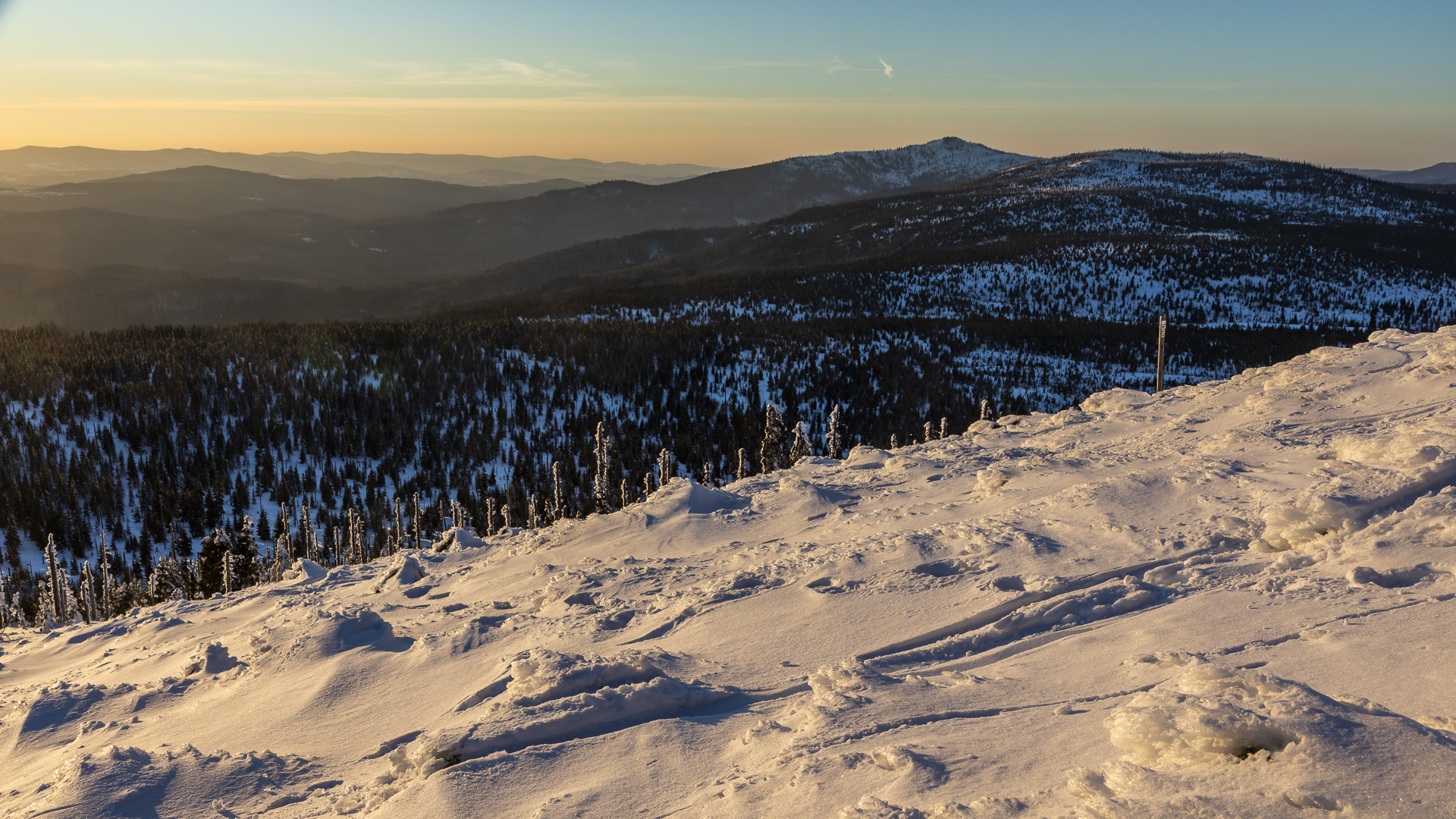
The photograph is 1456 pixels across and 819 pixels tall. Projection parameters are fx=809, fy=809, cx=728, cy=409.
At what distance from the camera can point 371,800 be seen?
707 centimetres

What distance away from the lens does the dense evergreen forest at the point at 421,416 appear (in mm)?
63719

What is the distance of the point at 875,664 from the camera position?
8.52 m

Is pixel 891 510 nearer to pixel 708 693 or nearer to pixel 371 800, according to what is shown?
pixel 708 693

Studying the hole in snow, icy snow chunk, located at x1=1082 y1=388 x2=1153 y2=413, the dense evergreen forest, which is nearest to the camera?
the hole in snow

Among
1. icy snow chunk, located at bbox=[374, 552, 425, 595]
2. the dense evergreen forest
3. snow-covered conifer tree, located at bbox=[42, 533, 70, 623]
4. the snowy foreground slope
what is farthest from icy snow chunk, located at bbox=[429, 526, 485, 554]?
snow-covered conifer tree, located at bbox=[42, 533, 70, 623]

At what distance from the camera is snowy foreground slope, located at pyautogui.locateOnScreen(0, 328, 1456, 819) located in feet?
18.9

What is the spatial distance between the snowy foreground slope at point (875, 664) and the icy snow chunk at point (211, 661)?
0.15 ft

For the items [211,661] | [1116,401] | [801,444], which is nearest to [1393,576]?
[1116,401]

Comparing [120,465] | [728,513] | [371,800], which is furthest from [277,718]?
[120,465]

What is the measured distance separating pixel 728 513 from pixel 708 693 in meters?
7.23

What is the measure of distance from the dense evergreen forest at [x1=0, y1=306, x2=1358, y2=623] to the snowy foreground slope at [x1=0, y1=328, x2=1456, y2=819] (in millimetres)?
32784

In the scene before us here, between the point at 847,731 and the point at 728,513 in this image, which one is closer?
the point at 847,731

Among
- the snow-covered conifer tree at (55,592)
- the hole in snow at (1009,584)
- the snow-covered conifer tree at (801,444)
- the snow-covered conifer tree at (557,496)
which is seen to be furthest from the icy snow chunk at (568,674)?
the snow-covered conifer tree at (557,496)

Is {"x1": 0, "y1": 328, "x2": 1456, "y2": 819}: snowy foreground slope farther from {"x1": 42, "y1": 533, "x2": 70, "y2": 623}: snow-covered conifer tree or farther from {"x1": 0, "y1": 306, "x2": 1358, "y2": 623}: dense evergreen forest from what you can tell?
{"x1": 42, "y1": 533, "x2": 70, "y2": 623}: snow-covered conifer tree
